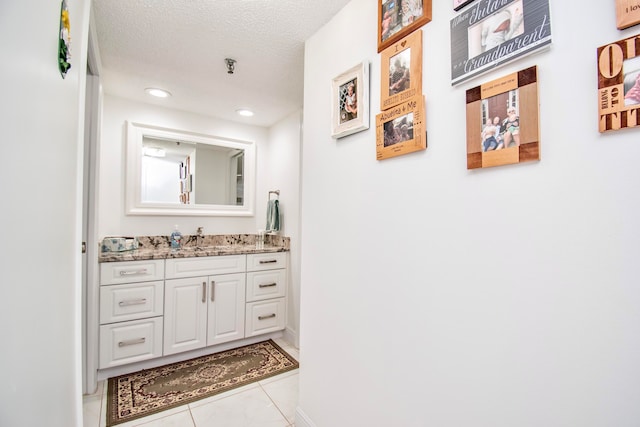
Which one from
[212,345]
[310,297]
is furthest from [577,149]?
[212,345]

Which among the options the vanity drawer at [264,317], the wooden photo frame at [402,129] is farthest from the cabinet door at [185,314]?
the wooden photo frame at [402,129]

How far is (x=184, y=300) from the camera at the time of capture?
243 centimetres

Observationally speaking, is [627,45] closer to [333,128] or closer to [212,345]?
[333,128]

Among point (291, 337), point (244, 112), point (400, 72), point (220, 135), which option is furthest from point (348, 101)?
point (291, 337)

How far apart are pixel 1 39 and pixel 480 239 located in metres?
1.16

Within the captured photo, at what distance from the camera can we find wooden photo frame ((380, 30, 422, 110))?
1.09 meters

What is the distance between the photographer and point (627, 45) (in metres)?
0.64

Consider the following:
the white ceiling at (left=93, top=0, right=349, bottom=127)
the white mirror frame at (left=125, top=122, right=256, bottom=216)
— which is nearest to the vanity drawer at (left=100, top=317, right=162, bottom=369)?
the white mirror frame at (left=125, top=122, right=256, bottom=216)

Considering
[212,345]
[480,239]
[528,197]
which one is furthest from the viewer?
[212,345]

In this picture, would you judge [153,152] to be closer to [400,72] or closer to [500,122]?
[400,72]

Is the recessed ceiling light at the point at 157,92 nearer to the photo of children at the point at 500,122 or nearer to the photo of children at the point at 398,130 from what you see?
the photo of children at the point at 398,130

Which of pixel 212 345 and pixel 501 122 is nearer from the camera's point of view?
pixel 501 122

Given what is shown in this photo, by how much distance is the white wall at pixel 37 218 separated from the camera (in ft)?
1.69

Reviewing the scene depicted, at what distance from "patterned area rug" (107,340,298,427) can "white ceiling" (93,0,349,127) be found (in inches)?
90.1
